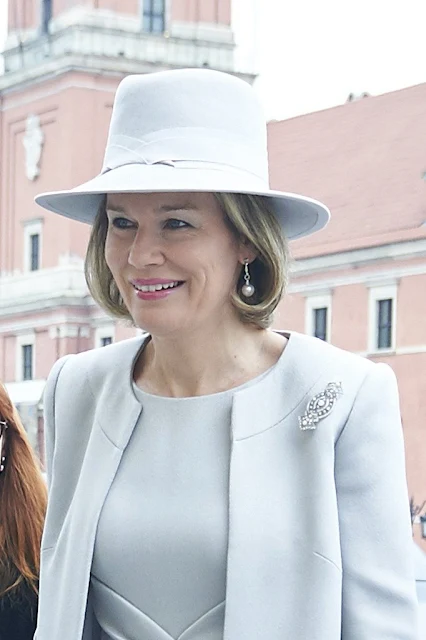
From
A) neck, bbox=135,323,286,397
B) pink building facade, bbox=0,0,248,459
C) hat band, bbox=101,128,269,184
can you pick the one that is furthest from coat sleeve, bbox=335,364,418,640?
pink building facade, bbox=0,0,248,459

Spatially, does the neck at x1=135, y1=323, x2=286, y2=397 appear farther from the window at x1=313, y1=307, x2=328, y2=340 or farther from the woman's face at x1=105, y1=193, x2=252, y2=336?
the window at x1=313, y1=307, x2=328, y2=340

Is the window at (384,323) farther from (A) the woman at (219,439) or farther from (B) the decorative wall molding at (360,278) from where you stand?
(A) the woman at (219,439)

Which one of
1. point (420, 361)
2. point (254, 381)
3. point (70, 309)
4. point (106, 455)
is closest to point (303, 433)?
point (254, 381)

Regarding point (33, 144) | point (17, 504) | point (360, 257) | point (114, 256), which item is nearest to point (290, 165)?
point (360, 257)

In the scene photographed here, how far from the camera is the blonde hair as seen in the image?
3.69ft

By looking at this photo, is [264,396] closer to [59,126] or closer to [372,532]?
[372,532]

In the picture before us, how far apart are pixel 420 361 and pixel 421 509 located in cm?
56

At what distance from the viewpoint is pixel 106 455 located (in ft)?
3.86

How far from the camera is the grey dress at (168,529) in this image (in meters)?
1.10

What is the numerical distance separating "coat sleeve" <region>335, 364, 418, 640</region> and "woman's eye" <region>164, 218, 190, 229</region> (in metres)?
0.20

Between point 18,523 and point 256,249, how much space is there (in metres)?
0.62

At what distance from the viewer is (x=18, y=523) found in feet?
5.31

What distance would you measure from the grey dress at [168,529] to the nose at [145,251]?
0.44 feet

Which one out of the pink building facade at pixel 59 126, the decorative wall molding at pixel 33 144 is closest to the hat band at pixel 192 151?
the pink building facade at pixel 59 126
